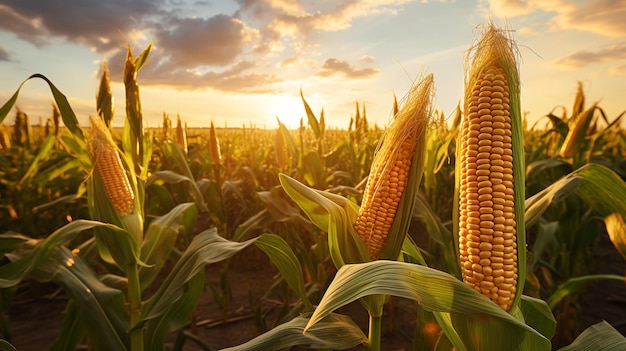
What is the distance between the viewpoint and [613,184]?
6.34ft

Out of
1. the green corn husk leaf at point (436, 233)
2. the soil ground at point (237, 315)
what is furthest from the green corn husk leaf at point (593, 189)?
the soil ground at point (237, 315)

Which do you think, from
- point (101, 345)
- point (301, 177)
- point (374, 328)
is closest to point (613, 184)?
point (374, 328)

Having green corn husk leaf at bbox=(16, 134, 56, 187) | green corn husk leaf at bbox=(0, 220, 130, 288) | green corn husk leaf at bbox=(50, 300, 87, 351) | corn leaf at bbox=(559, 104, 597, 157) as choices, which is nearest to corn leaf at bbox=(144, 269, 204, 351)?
green corn husk leaf at bbox=(50, 300, 87, 351)

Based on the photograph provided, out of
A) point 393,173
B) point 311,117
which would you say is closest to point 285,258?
point 393,173

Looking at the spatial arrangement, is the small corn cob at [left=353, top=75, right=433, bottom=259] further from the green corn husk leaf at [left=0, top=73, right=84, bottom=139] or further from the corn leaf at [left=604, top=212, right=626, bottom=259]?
the green corn husk leaf at [left=0, top=73, right=84, bottom=139]

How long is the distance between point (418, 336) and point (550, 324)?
2.08 ft

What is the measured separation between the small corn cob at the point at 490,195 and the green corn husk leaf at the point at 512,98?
0.01 meters

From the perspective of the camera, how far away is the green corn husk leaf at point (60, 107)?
2.09 m

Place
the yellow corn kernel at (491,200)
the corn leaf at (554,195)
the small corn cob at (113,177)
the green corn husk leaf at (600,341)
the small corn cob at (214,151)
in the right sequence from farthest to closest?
the small corn cob at (214,151) < the small corn cob at (113,177) < the corn leaf at (554,195) < the green corn husk leaf at (600,341) < the yellow corn kernel at (491,200)

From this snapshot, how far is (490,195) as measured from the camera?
1304 millimetres

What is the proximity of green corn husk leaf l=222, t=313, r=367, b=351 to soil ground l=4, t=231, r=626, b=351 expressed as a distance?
7.28ft

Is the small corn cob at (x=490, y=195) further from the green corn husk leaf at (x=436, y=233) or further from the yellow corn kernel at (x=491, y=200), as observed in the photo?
the green corn husk leaf at (x=436, y=233)

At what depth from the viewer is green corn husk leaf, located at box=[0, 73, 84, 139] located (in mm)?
2094

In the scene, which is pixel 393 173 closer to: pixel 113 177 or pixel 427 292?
pixel 427 292
